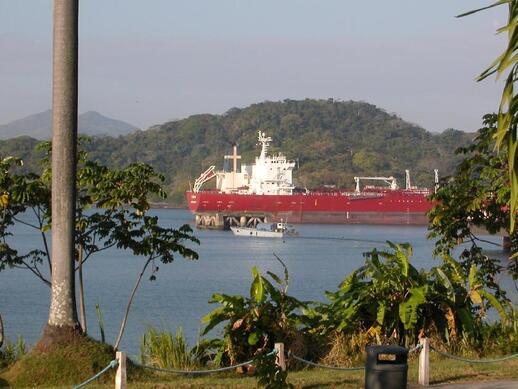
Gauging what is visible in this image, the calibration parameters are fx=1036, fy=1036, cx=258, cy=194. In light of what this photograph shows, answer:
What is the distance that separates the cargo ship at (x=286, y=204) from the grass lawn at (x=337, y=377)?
3211 inches

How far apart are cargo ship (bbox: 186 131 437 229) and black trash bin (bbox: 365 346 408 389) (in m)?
83.7

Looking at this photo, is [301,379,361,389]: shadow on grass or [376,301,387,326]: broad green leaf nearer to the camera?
[301,379,361,389]: shadow on grass

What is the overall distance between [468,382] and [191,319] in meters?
15.6

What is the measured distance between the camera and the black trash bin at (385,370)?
7.81 m

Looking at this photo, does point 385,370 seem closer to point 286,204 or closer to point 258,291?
point 258,291

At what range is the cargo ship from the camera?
92.9m

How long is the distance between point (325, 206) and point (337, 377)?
284 feet

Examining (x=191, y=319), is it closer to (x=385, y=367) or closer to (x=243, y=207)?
(x=385, y=367)

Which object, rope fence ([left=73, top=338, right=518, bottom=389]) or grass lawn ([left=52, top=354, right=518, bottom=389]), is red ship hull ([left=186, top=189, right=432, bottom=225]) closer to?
grass lawn ([left=52, top=354, right=518, bottom=389])

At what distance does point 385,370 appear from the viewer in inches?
308

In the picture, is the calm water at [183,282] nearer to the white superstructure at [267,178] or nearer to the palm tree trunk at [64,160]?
the palm tree trunk at [64,160]

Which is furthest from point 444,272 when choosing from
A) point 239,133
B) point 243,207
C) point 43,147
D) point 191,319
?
point 239,133

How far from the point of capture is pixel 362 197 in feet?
317

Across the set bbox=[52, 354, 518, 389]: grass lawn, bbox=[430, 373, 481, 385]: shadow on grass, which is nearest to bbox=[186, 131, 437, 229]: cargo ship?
bbox=[52, 354, 518, 389]: grass lawn
